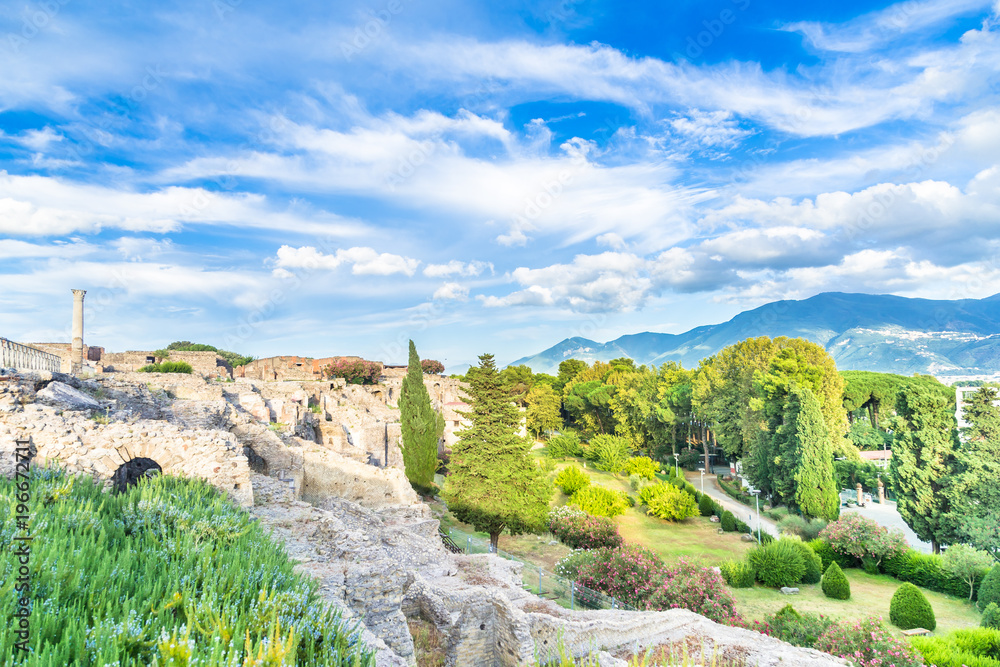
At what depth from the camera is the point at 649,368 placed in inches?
2361

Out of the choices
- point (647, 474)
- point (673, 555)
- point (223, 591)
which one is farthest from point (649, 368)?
point (223, 591)

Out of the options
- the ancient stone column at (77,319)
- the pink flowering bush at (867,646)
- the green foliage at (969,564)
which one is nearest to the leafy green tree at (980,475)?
the green foliage at (969,564)

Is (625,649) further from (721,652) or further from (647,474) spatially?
(647,474)

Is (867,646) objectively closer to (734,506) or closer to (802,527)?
(802,527)

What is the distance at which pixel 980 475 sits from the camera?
19.1 m

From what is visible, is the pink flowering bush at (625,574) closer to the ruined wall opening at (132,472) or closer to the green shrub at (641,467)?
the ruined wall opening at (132,472)

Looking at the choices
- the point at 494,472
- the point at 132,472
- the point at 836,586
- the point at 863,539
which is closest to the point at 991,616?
the point at 836,586

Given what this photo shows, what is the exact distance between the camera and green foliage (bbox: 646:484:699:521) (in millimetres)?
28734

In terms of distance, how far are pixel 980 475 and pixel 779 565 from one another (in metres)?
8.54

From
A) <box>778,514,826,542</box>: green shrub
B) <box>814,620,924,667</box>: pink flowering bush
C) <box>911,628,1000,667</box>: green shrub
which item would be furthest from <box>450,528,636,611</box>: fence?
<box>778,514,826,542</box>: green shrub

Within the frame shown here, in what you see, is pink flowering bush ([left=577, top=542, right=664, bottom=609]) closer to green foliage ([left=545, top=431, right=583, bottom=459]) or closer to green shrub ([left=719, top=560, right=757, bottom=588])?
green shrub ([left=719, top=560, right=757, bottom=588])

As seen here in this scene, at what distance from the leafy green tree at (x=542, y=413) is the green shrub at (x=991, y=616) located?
48.7 m

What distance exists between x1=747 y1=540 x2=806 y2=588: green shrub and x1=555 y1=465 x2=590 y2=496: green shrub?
46.9ft

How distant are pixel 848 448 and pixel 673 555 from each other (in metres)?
19.0
